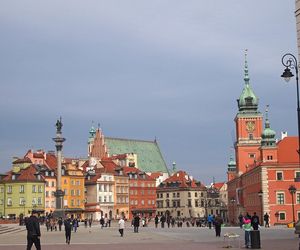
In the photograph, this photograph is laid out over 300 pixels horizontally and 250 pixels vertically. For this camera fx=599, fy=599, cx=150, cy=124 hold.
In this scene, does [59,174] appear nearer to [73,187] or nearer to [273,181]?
[273,181]

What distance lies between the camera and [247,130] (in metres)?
110

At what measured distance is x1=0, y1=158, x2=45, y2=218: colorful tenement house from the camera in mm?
93438

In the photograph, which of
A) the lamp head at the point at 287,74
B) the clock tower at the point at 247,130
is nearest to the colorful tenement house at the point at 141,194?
the clock tower at the point at 247,130

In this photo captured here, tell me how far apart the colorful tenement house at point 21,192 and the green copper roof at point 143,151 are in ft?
129

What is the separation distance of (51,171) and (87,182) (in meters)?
11.0

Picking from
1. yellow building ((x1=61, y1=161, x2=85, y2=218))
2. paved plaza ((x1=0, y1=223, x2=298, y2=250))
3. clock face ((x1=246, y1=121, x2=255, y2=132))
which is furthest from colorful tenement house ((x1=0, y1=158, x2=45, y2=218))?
paved plaza ((x1=0, y1=223, x2=298, y2=250))

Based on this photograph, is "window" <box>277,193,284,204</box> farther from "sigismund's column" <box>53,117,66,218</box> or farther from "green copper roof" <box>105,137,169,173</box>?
"green copper roof" <box>105,137,169,173</box>

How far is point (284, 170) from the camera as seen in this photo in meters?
71.3

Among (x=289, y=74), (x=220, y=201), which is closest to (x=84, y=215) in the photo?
(x=220, y=201)

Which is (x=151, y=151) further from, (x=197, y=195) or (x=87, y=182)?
(x=87, y=182)

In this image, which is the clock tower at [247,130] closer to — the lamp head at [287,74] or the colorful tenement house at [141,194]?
the colorful tenement house at [141,194]

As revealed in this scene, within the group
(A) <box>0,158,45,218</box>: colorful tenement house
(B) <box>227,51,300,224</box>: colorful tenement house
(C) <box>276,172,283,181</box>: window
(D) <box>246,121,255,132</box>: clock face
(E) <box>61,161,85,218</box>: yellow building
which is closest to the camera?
(B) <box>227,51,300,224</box>: colorful tenement house

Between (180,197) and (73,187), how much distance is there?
37.9 m

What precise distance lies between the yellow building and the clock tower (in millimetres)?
28226
